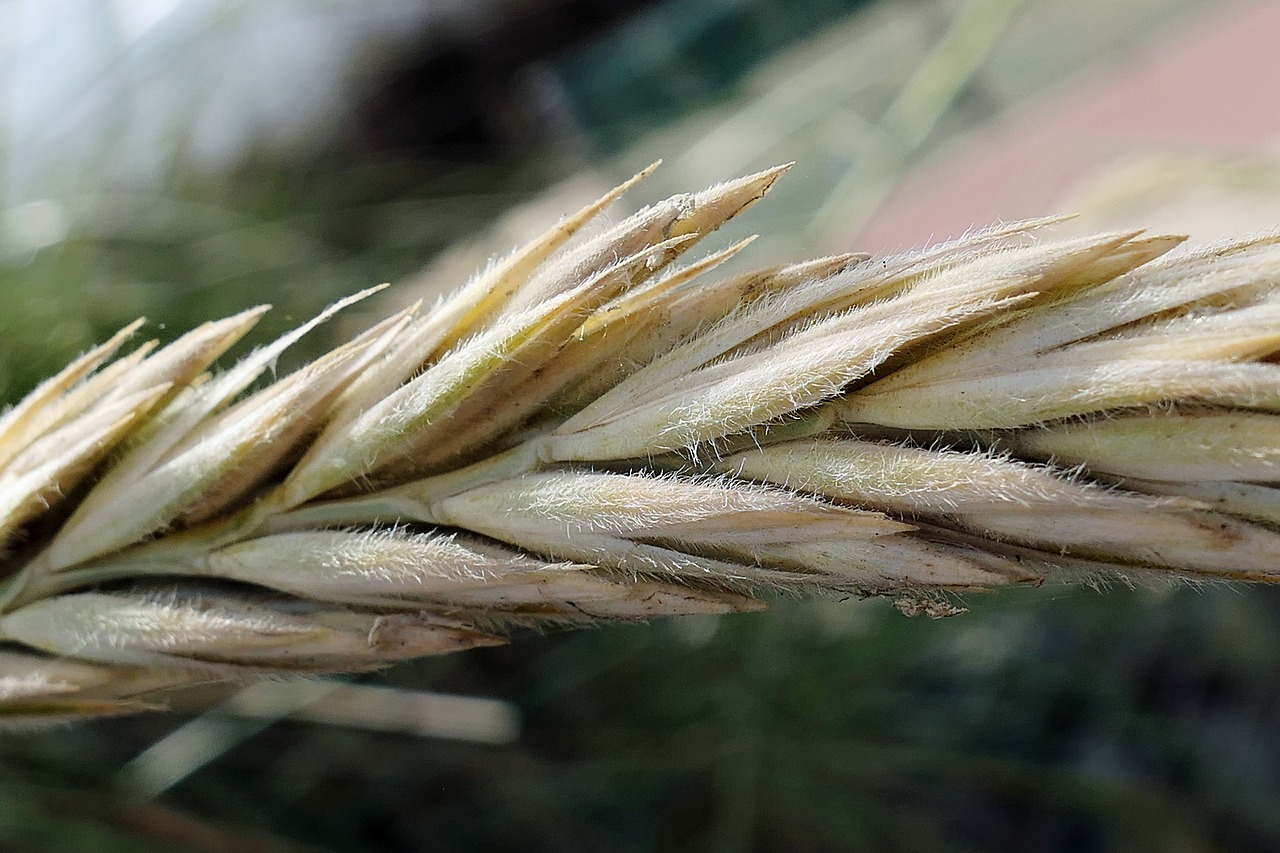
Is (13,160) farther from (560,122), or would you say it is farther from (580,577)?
(580,577)

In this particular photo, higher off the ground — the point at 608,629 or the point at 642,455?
the point at 642,455

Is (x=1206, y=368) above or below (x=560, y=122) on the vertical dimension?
below

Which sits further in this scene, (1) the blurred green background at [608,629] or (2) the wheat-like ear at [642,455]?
(1) the blurred green background at [608,629]

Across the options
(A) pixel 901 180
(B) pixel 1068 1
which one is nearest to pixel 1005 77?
(B) pixel 1068 1

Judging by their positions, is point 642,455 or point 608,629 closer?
point 642,455
